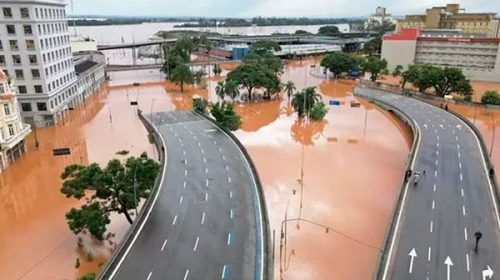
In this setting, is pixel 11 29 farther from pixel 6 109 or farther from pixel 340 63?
pixel 340 63

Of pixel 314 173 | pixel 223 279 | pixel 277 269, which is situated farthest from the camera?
pixel 314 173

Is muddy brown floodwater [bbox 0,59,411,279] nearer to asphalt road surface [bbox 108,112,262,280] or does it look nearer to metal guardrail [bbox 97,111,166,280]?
asphalt road surface [bbox 108,112,262,280]

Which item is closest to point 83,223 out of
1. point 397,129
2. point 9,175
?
point 9,175

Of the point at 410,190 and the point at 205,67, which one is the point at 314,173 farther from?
the point at 205,67

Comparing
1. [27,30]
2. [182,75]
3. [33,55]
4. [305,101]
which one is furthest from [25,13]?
[305,101]

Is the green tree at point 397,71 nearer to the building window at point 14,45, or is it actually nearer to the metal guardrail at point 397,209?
the metal guardrail at point 397,209

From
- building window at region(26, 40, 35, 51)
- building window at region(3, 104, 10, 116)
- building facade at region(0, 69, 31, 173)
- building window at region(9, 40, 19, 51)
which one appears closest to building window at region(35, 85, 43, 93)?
building window at region(26, 40, 35, 51)

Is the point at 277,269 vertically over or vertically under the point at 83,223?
under
